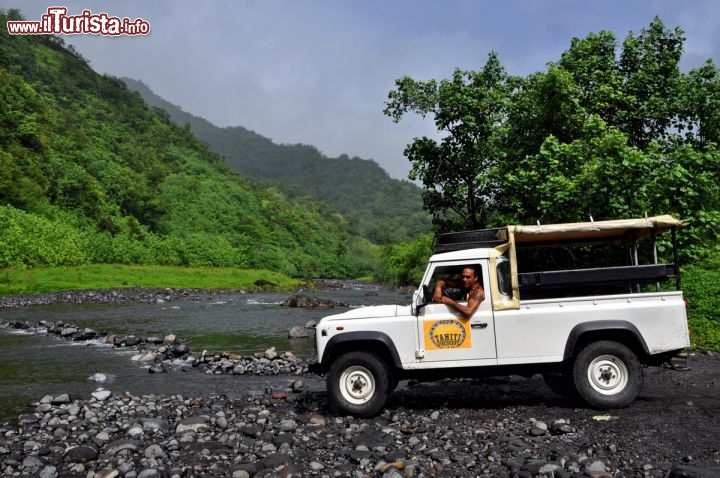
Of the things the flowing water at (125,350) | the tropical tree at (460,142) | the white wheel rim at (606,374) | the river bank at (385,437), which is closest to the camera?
the river bank at (385,437)

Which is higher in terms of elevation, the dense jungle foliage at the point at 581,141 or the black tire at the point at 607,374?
the dense jungle foliage at the point at 581,141

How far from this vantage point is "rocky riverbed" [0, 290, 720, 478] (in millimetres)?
7547

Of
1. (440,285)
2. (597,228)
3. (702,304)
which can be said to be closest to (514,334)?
(440,285)

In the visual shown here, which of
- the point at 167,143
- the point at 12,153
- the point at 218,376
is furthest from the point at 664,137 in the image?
the point at 167,143

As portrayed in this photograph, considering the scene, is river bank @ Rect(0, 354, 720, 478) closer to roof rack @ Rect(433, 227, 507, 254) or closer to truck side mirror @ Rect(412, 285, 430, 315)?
truck side mirror @ Rect(412, 285, 430, 315)

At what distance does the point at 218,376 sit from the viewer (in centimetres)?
1568

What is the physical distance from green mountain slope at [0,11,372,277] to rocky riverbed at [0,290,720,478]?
5378cm

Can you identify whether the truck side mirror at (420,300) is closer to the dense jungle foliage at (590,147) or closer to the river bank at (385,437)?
the river bank at (385,437)

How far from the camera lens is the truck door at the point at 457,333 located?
984 cm

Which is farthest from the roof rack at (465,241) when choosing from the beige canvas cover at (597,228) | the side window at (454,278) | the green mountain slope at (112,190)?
the green mountain slope at (112,190)

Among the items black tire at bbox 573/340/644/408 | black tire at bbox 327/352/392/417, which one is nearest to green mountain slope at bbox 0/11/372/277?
black tire at bbox 327/352/392/417

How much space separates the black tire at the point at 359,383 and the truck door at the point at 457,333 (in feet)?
2.81

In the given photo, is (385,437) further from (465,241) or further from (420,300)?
(465,241)

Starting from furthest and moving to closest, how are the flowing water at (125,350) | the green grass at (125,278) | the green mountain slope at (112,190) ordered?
the green mountain slope at (112,190) → the green grass at (125,278) → the flowing water at (125,350)
